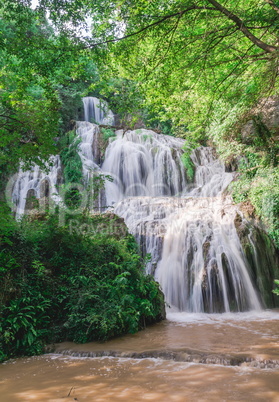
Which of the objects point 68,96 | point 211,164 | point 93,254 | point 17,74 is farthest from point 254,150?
point 68,96

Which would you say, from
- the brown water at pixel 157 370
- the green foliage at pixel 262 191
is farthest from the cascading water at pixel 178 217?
the brown water at pixel 157 370

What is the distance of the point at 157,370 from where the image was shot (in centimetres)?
392

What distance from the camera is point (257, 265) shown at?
9852 mm

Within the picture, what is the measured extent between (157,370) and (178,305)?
5233mm

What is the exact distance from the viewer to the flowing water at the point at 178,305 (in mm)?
3453

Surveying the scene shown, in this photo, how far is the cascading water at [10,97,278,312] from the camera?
356 inches

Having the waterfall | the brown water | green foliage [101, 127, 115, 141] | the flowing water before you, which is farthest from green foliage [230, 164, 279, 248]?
green foliage [101, 127, 115, 141]

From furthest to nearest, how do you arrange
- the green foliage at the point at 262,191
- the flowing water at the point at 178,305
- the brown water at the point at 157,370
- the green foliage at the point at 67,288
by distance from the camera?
the green foliage at the point at 262,191, the green foliage at the point at 67,288, the flowing water at the point at 178,305, the brown water at the point at 157,370

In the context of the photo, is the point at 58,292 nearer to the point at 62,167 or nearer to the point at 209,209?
the point at 209,209

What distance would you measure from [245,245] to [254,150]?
16.4 ft

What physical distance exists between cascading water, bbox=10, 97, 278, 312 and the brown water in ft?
10.2

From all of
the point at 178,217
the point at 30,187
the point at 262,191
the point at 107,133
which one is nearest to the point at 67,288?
the point at 178,217

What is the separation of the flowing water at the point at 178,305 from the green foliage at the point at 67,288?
0.37m

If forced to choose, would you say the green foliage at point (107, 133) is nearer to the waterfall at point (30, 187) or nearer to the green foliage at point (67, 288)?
the waterfall at point (30, 187)
